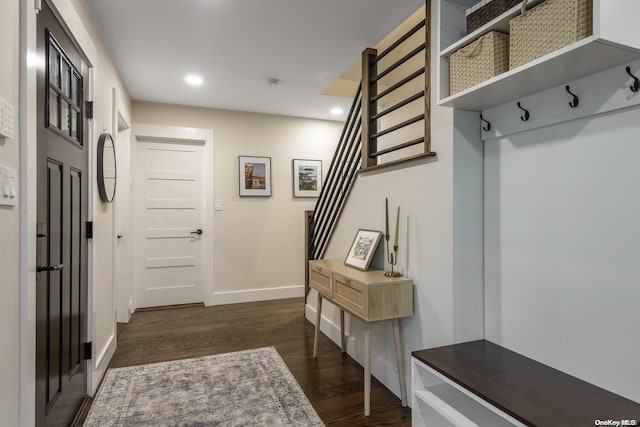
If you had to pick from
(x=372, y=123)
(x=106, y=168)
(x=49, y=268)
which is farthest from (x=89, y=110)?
(x=372, y=123)

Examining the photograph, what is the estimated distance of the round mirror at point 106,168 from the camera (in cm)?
239

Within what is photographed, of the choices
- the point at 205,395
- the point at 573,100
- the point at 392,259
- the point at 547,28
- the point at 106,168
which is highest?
the point at 547,28

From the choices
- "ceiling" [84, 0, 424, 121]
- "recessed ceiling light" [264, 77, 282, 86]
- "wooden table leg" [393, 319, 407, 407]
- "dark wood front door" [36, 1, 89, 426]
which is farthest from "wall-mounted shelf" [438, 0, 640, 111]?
"recessed ceiling light" [264, 77, 282, 86]

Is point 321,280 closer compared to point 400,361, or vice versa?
point 400,361

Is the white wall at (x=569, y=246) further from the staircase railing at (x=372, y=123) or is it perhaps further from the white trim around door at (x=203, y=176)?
the white trim around door at (x=203, y=176)

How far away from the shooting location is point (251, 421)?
1928 millimetres

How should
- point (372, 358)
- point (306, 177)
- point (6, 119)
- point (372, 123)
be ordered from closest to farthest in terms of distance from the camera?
point (6, 119) < point (372, 358) < point (372, 123) < point (306, 177)

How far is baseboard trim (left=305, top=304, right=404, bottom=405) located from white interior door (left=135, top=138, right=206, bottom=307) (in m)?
1.76

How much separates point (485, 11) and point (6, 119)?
1.86m

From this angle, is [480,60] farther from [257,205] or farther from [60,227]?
[257,205]

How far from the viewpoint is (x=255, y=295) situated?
15.0 feet

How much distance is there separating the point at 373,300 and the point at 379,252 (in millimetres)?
557

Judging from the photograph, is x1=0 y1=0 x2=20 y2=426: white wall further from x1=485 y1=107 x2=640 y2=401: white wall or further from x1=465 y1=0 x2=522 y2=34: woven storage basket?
x1=485 y1=107 x2=640 y2=401: white wall

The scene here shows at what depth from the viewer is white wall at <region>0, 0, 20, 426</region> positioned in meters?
1.15
